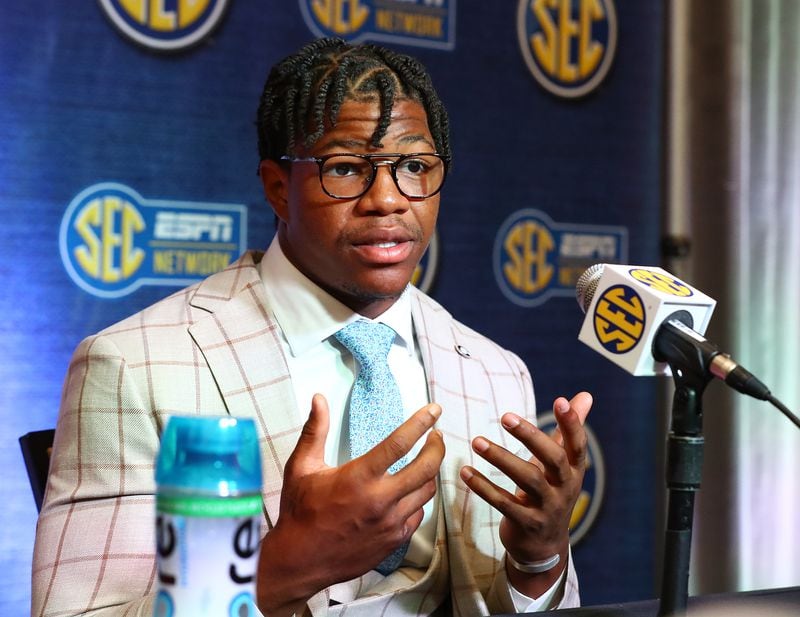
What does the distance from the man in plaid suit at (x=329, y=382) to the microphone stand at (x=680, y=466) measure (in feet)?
0.85

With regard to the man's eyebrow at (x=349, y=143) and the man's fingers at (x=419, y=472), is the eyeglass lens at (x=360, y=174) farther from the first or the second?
the man's fingers at (x=419, y=472)

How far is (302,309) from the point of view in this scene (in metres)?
1.57

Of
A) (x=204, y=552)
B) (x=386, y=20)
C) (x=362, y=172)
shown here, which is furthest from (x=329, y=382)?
(x=386, y=20)

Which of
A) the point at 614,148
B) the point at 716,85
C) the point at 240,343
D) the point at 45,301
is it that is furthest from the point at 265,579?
the point at 716,85

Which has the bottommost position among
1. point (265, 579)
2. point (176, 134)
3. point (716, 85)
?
point (265, 579)

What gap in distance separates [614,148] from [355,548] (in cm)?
184

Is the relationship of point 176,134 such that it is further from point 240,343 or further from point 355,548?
point 355,548

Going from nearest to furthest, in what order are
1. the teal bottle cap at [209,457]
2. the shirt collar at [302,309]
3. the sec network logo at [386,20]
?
the teal bottle cap at [209,457] < the shirt collar at [302,309] < the sec network logo at [386,20]

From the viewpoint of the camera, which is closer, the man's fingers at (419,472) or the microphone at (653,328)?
the microphone at (653,328)

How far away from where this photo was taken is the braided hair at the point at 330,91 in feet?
5.02

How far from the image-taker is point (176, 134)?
7.02 feet

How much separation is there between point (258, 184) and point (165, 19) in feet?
1.25

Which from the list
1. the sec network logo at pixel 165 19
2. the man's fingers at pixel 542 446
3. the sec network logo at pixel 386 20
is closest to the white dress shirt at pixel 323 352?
the man's fingers at pixel 542 446

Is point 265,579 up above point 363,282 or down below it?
below
